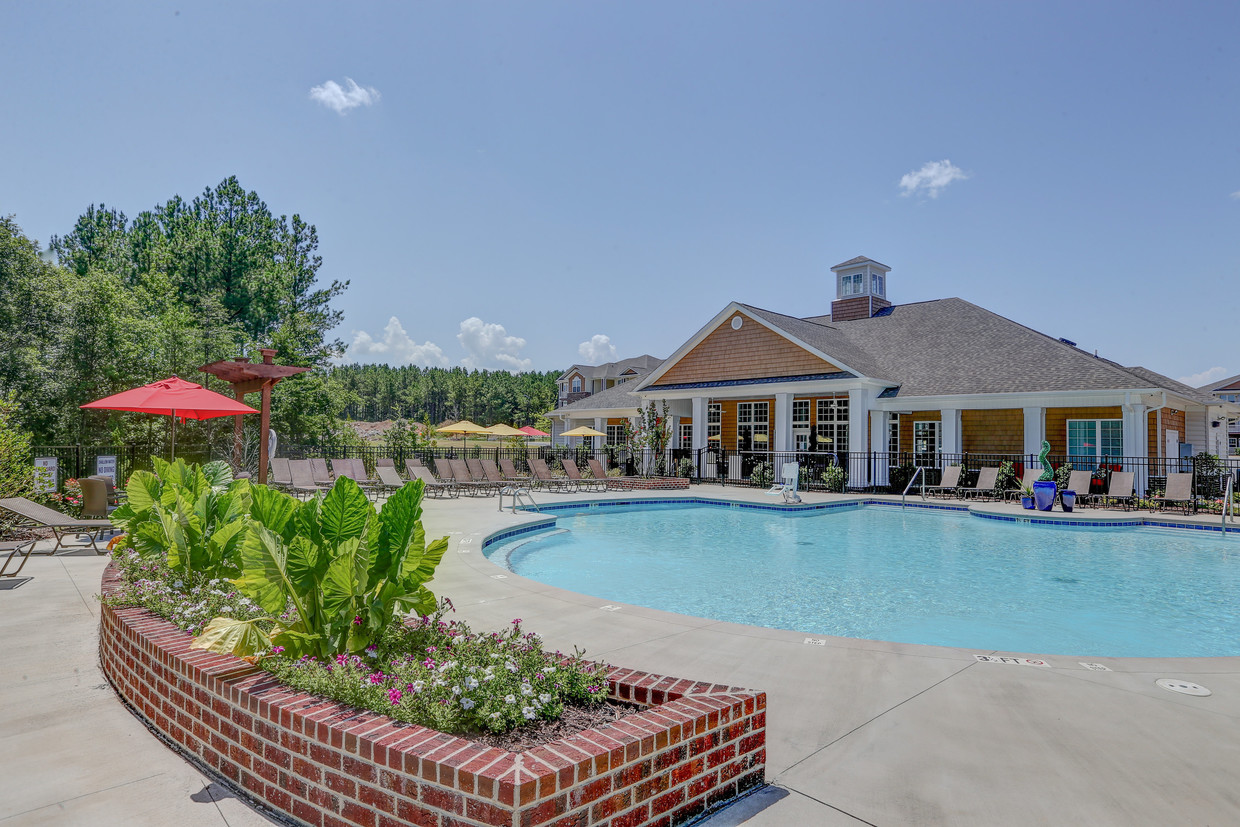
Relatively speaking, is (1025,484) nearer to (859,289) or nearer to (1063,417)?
(1063,417)

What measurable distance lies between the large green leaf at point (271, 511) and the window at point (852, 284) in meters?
A: 26.8

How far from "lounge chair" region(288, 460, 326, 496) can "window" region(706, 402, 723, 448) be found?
14143 mm

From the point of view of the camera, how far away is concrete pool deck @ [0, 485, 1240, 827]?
93.9 inches

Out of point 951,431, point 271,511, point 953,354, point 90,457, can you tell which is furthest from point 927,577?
point 90,457

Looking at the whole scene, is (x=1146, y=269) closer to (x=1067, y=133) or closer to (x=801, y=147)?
(x=1067, y=133)

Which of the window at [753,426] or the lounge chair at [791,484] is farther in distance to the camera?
the window at [753,426]

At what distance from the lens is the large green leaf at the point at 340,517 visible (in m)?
2.85

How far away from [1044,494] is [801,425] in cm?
847

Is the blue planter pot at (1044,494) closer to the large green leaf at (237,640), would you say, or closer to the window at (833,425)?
the window at (833,425)

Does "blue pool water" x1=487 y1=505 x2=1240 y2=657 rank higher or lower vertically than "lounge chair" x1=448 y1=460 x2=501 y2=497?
lower

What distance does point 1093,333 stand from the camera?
91.0ft

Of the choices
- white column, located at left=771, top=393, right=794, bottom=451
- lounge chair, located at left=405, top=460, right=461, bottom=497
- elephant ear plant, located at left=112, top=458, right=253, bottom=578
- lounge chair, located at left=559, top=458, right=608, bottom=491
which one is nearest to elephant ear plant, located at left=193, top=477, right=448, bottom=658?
elephant ear plant, located at left=112, top=458, right=253, bottom=578

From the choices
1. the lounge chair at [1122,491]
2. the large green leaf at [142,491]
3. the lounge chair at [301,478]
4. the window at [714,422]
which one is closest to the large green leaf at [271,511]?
the large green leaf at [142,491]

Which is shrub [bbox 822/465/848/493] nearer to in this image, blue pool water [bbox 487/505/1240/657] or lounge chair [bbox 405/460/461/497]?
blue pool water [bbox 487/505/1240/657]
